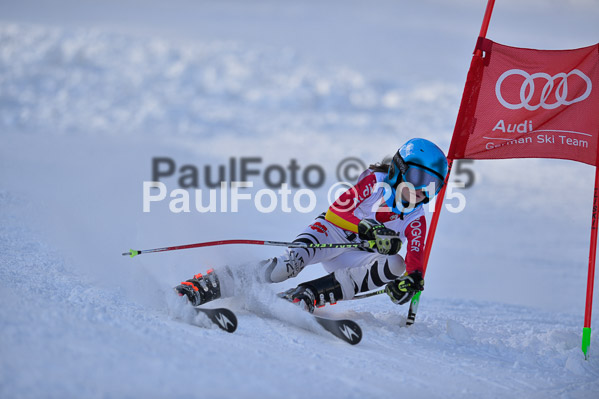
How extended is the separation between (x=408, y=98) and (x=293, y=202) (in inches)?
611

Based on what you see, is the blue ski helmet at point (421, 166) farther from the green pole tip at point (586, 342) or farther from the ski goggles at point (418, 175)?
the green pole tip at point (586, 342)

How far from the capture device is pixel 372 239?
3.70 meters

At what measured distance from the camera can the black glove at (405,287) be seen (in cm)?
364

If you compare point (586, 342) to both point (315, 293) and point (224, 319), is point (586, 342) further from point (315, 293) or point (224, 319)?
point (224, 319)

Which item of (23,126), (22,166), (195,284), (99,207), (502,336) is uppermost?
(23,126)

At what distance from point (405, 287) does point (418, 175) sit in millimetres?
704

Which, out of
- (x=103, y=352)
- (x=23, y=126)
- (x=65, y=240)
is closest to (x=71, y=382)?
(x=103, y=352)

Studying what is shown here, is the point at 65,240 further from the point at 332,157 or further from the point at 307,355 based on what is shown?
the point at 332,157

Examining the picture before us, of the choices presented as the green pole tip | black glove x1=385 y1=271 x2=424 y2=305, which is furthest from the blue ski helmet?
the green pole tip

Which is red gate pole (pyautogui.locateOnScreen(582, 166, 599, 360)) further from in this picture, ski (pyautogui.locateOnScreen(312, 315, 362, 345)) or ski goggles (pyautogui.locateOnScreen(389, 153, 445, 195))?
ski (pyautogui.locateOnScreen(312, 315, 362, 345))

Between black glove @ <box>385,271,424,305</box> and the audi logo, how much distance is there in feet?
4.73

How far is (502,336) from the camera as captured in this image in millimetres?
4117

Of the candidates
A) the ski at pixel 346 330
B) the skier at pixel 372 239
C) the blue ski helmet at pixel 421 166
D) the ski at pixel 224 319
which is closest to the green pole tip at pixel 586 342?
the skier at pixel 372 239

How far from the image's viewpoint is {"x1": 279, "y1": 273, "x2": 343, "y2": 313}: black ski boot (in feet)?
12.3
